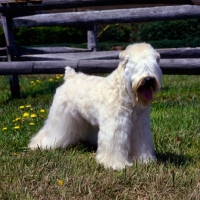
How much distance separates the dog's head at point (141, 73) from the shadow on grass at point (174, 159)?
0.70 m

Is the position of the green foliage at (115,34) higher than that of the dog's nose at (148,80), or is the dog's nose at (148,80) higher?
the dog's nose at (148,80)

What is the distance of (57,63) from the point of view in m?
7.93

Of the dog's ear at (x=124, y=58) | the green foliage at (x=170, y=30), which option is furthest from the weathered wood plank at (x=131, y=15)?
the green foliage at (x=170, y=30)

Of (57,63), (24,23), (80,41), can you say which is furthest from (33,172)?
(80,41)

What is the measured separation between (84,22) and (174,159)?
155 inches

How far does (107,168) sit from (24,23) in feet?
17.0

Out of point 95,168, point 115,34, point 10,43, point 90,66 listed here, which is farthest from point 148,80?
point 115,34

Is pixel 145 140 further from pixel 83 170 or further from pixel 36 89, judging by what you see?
pixel 36 89

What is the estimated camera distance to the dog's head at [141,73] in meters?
4.40

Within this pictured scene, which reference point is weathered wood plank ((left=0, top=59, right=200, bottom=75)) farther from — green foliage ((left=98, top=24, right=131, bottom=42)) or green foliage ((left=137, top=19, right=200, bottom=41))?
green foliage ((left=98, top=24, right=131, bottom=42))

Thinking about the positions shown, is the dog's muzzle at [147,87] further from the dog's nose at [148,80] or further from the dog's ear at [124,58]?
the dog's ear at [124,58]

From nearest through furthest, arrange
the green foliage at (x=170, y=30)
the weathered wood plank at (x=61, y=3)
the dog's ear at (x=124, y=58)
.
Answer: the dog's ear at (x=124, y=58), the weathered wood plank at (x=61, y=3), the green foliage at (x=170, y=30)

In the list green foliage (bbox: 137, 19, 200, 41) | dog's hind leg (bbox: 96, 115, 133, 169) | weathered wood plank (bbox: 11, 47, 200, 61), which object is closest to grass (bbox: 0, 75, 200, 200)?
dog's hind leg (bbox: 96, 115, 133, 169)

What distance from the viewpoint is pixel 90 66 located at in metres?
7.71
